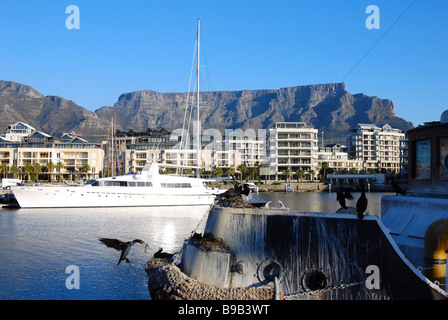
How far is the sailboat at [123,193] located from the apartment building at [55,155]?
5858cm

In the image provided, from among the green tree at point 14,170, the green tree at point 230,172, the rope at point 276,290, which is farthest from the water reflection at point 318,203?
the green tree at point 14,170

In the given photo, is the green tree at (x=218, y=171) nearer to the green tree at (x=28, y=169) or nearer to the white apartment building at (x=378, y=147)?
the green tree at (x=28, y=169)

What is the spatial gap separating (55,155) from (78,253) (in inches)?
3921

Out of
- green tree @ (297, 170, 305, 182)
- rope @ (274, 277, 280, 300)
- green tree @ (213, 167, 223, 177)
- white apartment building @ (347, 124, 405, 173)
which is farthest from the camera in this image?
white apartment building @ (347, 124, 405, 173)

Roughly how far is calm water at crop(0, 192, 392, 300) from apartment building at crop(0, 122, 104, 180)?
240 ft

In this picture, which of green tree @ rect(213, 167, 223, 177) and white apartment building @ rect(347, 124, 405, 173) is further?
white apartment building @ rect(347, 124, 405, 173)

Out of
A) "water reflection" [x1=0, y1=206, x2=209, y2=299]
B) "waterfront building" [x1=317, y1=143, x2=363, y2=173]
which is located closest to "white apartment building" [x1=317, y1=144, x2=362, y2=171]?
"waterfront building" [x1=317, y1=143, x2=363, y2=173]

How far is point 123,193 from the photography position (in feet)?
194

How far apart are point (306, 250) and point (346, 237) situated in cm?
110

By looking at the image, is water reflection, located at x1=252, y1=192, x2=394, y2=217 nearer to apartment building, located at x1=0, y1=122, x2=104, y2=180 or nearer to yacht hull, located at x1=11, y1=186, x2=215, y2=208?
yacht hull, located at x1=11, y1=186, x2=215, y2=208

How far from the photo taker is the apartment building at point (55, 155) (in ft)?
376

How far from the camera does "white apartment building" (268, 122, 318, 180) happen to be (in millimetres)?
119500

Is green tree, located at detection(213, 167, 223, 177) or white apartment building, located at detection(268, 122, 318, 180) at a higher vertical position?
white apartment building, located at detection(268, 122, 318, 180)
